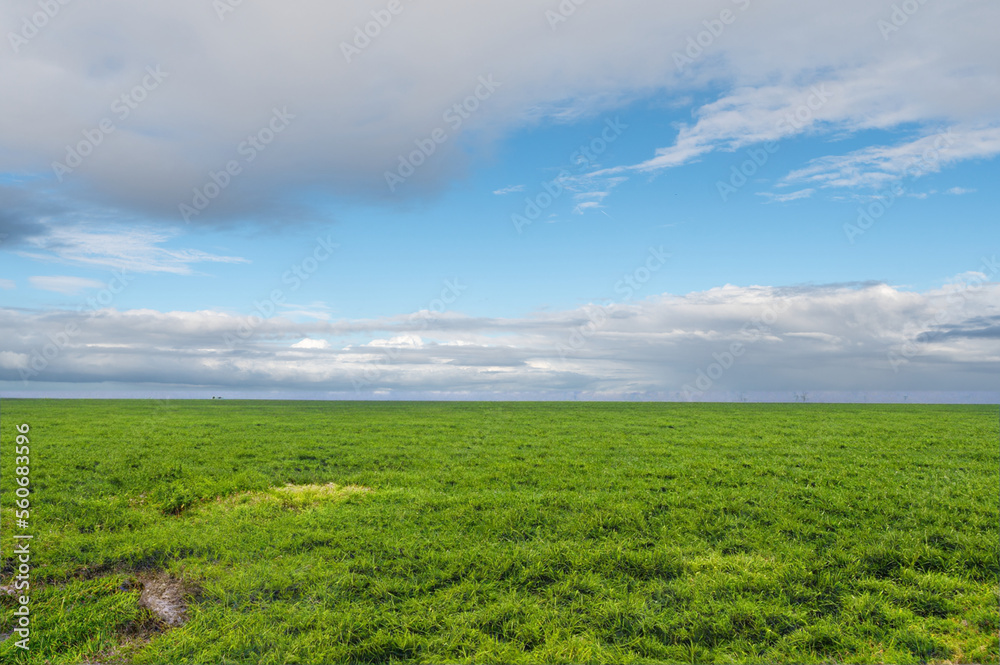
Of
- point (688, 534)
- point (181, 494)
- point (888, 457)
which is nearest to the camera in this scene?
point (688, 534)

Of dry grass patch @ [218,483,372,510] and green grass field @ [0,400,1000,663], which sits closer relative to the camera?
green grass field @ [0,400,1000,663]

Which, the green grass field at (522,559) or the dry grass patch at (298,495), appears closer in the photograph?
the green grass field at (522,559)

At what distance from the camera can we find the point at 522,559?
10.2 meters

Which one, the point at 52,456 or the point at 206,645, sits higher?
the point at 52,456

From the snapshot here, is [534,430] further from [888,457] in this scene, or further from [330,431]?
[888,457]

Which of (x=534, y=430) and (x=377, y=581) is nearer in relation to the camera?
(x=377, y=581)

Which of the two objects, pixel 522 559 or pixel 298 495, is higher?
pixel 298 495

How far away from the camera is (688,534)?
1129 cm

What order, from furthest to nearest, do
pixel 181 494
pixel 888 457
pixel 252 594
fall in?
pixel 888 457, pixel 181 494, pixel 252 594

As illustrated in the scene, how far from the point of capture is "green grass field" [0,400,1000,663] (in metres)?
8.02

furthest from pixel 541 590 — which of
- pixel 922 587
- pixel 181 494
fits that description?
pixel 181 494

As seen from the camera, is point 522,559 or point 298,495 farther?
point 298,495

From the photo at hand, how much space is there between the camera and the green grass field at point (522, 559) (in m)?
8.02

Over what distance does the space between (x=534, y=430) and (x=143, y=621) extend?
21132 millimetres
